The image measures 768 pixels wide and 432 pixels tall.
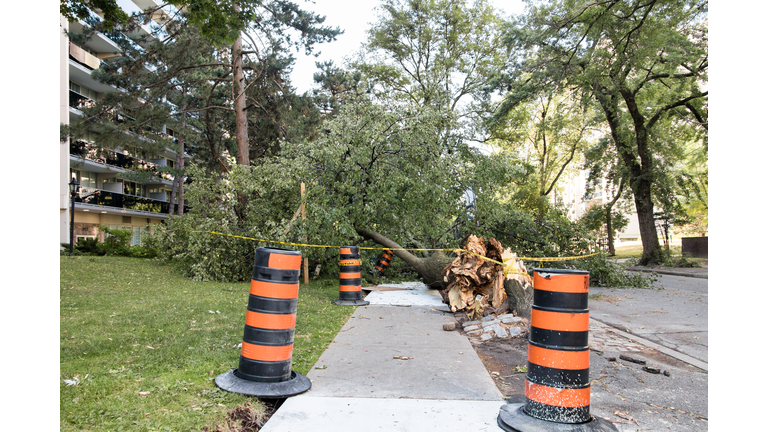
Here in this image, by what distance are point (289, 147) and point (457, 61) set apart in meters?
19.8

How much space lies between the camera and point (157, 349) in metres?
4.95

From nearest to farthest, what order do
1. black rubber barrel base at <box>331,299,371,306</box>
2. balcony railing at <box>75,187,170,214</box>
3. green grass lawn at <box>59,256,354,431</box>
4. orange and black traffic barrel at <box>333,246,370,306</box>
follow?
green grass lawn at <box>59,256,354,431</box> < black rubber barrel base at <box>331,299,371,306</box> < orange and black traffic barrel at <box>333,246,370,306</box> < balcony railing at <box>75,187,170,214</box>

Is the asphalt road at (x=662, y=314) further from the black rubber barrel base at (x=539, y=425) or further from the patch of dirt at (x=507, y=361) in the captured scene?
the black rubber barrel base at (x=539, y=425)

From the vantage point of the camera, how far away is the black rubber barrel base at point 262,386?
373 cm

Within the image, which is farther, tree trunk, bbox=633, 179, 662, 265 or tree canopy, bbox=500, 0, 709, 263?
tree trunk, bbox=633, 179, 662, 265

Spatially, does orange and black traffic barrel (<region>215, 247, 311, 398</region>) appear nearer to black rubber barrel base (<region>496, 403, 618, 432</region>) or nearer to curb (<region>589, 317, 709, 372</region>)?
black rubber barrel base (<region>496, 403, 618, 432</region>)

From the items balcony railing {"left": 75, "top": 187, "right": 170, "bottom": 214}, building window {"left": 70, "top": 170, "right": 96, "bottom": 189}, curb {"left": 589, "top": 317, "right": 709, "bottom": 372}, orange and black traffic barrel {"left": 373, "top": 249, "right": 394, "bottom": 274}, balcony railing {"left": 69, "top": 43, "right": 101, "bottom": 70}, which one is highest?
balcony railing {"left": 69, "top": 43, "right": 101, "bottom": 70}

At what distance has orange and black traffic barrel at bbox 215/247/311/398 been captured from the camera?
388 centimetres

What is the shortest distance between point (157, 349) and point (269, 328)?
6.15 feet

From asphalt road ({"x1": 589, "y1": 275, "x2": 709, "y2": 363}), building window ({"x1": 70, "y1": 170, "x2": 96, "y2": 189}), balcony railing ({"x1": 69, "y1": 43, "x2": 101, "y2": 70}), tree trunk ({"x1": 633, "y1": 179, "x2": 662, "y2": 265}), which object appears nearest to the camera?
asphalt road ({"x1": 589, "y1": 275, "x2": 709, "y2": 363})

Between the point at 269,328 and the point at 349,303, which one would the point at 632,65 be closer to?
the point at 349,303

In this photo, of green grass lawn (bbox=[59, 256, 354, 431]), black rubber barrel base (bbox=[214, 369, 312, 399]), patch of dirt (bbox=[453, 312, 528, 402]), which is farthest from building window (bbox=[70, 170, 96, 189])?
black rubber barrel base (bbox=[214, 369, 312, 399])

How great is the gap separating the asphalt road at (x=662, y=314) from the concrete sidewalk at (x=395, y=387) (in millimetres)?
2888

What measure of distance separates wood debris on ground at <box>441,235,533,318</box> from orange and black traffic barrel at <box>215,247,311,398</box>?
4.17 meters
